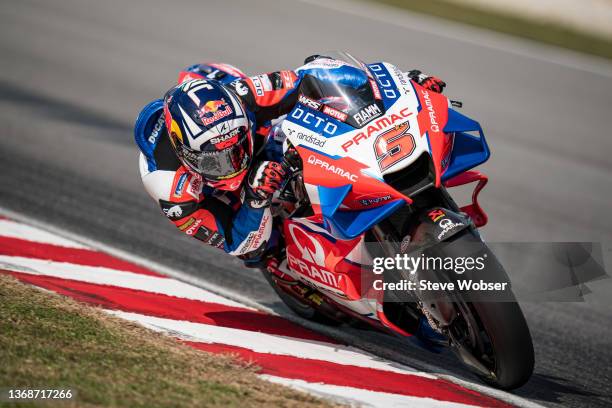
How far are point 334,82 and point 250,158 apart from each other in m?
0.66

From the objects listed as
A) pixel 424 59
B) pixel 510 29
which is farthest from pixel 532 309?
pixel 510 29

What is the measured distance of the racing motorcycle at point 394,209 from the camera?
176 inches

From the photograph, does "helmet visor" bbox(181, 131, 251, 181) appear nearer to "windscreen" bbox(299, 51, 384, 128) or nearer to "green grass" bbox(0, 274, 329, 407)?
"windscreen" bbox(299, 51, 384, 128)

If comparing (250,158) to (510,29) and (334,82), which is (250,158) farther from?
(510,29)

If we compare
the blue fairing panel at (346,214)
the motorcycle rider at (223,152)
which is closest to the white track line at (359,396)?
the blue fairing panel at (346,214)

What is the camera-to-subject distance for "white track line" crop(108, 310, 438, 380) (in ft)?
17.1

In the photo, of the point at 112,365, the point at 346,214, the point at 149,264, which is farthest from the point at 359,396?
the point at 149,264

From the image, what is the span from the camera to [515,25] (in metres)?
15.0

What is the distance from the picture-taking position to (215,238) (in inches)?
216

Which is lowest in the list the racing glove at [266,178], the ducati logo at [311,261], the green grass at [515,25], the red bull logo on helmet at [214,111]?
the ducati logo at [311,261]

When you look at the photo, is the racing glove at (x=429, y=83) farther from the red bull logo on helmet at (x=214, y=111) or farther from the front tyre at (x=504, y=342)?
the front tyre at (x=504, y=342)

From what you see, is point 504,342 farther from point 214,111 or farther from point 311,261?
point 214,111

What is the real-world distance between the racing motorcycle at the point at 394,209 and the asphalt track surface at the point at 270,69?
1.81 ft

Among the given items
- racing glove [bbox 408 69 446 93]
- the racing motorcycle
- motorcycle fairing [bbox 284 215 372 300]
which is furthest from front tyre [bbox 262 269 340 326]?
racing glove [bbox 408 69 446 93]
